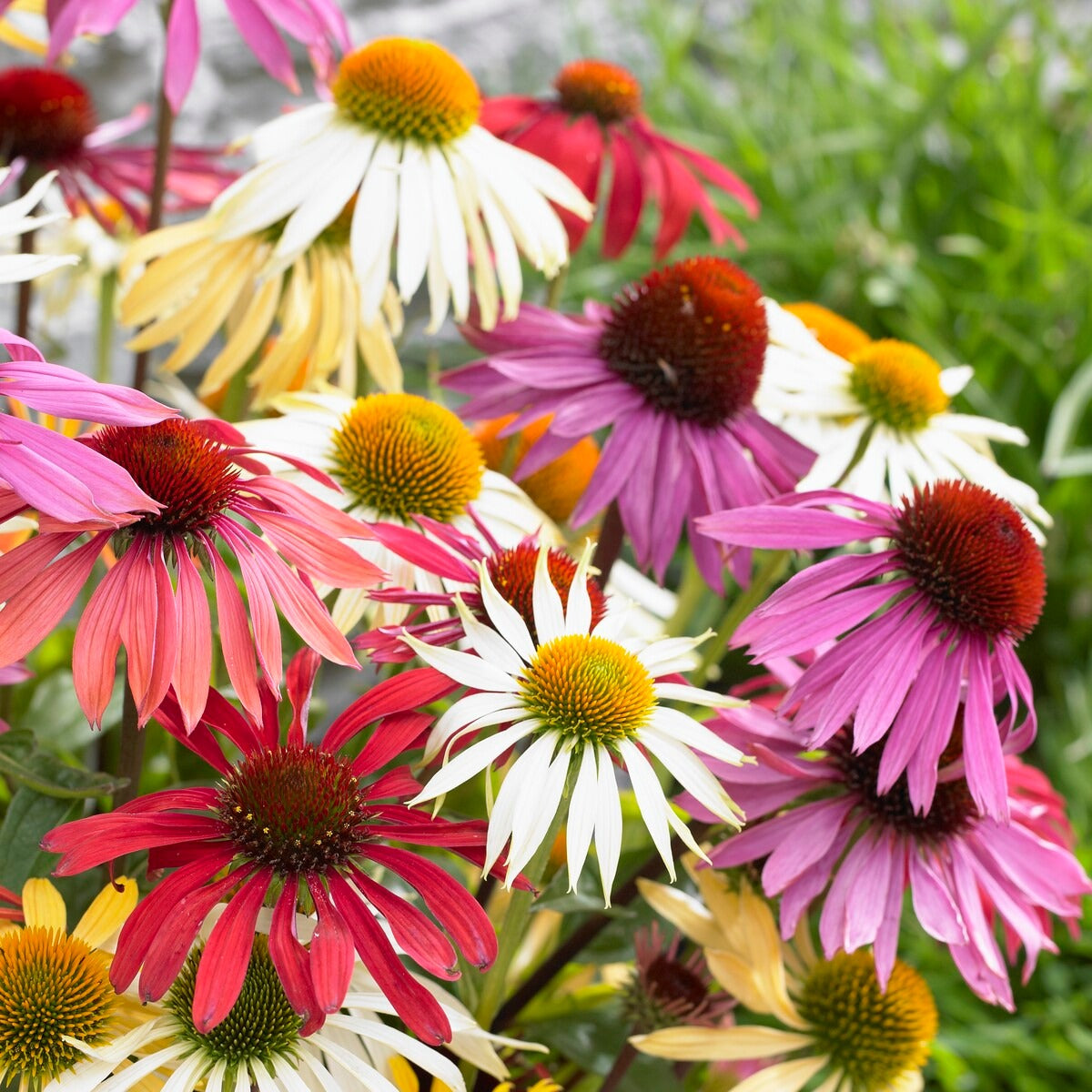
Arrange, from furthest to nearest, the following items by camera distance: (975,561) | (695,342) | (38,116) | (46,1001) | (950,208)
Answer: (950,208) < (38,116) < (695,342) < (975,561) < (46,1001)

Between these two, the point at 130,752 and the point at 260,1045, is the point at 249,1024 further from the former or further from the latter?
the point at 130,752

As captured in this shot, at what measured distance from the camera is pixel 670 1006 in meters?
0.55

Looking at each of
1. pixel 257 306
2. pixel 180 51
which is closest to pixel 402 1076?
pixel 257 306

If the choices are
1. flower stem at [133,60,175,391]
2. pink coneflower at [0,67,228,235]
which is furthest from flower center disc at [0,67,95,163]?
flower stem at [133,60,175,391]

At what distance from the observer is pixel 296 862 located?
16.6 inches

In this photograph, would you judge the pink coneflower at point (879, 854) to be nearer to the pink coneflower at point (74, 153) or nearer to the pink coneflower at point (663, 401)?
the pink coneflower at point (663, 401)

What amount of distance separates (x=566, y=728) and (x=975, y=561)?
196mm

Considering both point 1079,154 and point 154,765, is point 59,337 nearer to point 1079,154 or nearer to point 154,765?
point 154,765

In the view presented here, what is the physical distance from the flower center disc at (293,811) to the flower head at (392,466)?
0.10 m

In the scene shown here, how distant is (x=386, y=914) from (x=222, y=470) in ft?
0.53

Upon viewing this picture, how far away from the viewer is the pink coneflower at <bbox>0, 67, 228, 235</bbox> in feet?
2.62

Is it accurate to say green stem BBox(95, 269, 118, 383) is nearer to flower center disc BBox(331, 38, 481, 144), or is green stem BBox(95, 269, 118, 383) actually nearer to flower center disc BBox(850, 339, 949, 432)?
flower center disc BBox(331, 38, 481, 144)

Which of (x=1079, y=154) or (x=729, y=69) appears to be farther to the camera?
(x=729, y=69)

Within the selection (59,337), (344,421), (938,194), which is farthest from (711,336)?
(938,194)
